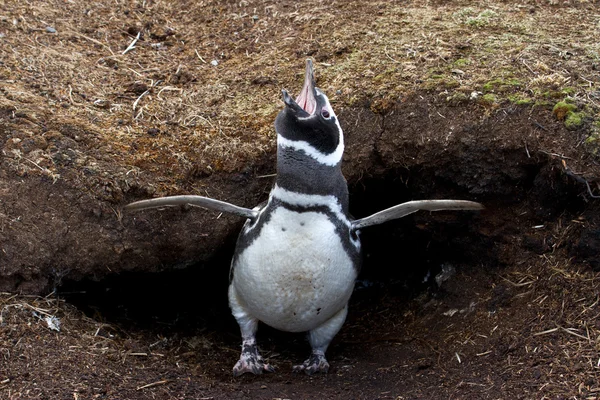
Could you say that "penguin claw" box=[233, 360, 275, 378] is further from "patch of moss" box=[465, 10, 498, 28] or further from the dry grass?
"patch of moss" box=[465, 10, 498, 28]

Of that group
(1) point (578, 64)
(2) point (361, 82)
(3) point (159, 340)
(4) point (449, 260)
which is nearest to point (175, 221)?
(3) point (159, 340)

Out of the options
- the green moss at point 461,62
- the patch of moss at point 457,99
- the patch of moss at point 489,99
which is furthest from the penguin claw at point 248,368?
the green moss at point 461,62

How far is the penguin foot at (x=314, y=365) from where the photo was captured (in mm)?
4582

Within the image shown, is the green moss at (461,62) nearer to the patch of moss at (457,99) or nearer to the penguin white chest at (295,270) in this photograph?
the patch of moss at (457,99)

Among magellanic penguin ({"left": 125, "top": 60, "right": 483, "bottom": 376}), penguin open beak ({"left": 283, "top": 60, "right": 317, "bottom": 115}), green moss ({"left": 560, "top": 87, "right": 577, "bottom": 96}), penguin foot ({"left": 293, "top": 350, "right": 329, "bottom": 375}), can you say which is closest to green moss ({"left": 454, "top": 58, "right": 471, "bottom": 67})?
green moss ({"left": 560, "top": 87, "right": 577, "bottom": 96})

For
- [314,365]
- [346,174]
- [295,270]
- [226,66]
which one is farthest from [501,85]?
[314,365]

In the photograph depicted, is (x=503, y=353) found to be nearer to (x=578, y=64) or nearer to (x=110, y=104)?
(x=578, y=64)

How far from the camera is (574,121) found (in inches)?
178

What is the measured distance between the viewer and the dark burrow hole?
188 inches

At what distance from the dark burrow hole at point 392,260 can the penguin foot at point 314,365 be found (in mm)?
574

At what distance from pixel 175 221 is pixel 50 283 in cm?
87

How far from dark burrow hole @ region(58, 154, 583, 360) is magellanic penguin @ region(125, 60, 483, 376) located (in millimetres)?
841

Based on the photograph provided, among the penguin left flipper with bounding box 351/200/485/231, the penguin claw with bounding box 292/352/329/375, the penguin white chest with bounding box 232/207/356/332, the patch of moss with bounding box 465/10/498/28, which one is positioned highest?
the patch of moss with bounding box 465/10/498/28

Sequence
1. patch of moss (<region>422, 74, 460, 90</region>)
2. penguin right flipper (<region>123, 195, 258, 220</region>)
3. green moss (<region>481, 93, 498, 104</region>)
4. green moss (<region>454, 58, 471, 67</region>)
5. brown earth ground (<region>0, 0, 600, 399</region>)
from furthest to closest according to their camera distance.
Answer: green moss (<region>454, 58, 471, 67</region>), patch of moss (<region>422, 74, 460, 90</region>), green moss (<region>481, 93, 498, 104</region>), penguin right flipper (<region>123, 195, 258, 220</region>), brown earth ground (<region>0, 0, 600, 399</region>)
